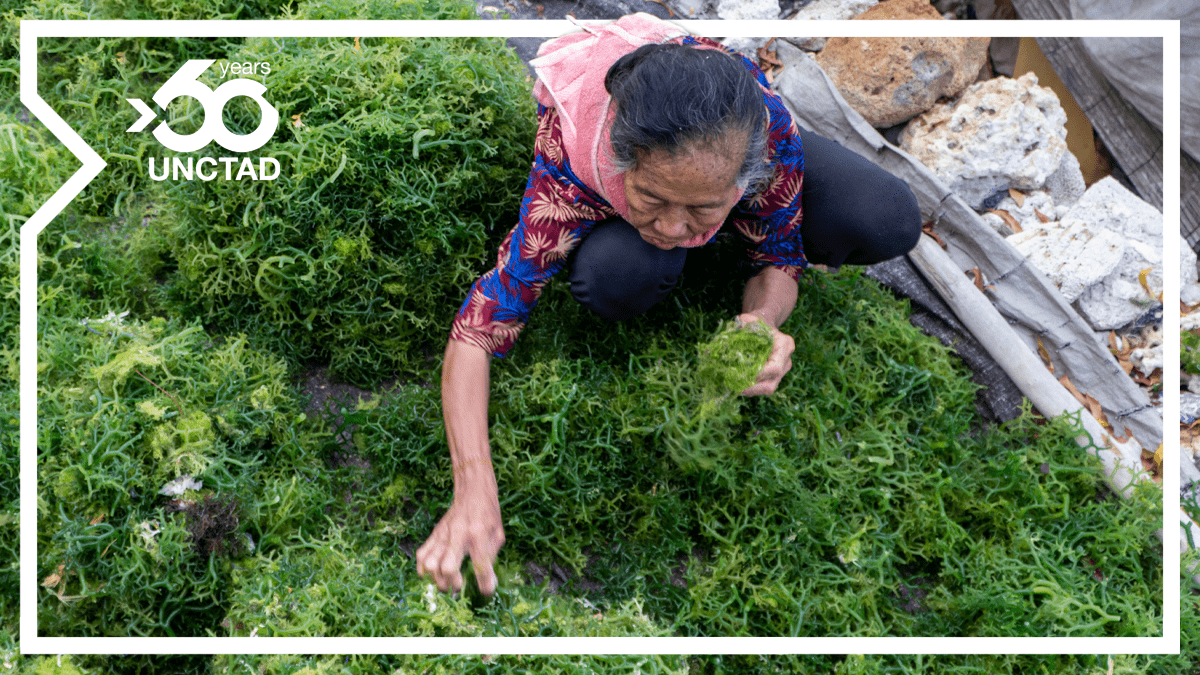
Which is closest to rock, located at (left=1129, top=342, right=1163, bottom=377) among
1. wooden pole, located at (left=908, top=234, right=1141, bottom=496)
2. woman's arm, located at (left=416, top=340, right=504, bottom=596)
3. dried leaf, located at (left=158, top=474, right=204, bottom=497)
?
wooden pole, located at (left=908, top=234, right=1141, bottom=496)

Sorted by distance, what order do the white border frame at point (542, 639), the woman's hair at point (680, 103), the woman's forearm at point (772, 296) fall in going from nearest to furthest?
the woman's hair at point (680, 103) → the white border frame at point (542, 639) → the woman's forearm at point (772, 296)

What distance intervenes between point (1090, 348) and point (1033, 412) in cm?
30

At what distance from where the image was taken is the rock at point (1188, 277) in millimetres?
2670

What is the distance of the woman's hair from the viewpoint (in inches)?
57.9

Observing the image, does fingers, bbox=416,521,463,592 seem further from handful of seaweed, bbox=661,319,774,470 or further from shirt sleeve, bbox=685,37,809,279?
shirt sleeve, bbox=685,37,809,279

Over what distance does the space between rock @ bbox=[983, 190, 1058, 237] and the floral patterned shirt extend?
1148 millimetres

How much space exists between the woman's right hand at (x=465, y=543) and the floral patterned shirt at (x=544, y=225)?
0.36 m

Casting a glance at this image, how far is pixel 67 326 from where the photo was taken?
2209 millimetres

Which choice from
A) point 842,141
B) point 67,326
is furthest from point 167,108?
point 842,141

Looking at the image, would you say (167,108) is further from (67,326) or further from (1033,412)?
(1033,412)

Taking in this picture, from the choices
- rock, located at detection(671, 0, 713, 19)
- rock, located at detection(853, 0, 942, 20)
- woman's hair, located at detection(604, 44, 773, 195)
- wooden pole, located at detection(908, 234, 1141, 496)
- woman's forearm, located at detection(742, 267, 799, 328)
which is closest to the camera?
woman's hair, located at detection(604, 44, 773, 195)

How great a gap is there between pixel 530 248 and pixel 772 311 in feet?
2.29

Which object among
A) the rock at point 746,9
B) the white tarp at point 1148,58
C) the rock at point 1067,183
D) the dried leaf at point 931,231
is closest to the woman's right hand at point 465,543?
the dried leaf at point 931,231

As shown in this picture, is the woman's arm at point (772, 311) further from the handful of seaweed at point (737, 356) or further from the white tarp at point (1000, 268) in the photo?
the white tarp at point (1000, 268)
